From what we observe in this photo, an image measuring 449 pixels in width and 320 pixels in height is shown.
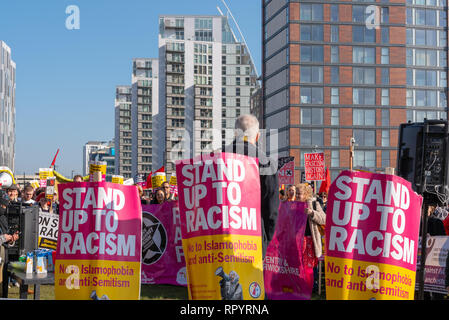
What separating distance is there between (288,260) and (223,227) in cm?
511

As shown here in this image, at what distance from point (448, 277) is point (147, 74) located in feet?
619

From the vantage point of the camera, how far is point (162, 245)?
12.1 meters

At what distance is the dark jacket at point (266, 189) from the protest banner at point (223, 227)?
0.23m

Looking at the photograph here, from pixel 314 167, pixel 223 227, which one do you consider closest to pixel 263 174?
pixel 223 227

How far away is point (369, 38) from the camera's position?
8788 centimetres

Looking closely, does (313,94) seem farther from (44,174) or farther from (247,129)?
A: (247,129)

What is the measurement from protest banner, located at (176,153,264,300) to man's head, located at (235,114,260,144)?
37cm

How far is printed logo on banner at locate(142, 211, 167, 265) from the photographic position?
11984 millimetres

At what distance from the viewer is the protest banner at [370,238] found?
5.55 metres

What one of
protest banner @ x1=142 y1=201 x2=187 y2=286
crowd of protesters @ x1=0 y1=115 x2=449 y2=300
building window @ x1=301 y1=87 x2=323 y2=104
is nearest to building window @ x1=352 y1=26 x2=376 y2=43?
building window @ x1=301 y1=87 x2=323 y2=104

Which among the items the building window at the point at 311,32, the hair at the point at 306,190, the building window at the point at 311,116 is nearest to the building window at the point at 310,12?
the building window at the point at 311,32

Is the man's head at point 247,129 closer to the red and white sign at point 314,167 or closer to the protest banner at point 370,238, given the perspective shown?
the protest banner at point 370,238

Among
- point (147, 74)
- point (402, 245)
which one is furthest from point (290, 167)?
point (147, 74)
